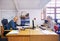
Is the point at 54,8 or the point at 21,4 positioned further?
the point at 54,8

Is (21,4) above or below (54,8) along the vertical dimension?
above

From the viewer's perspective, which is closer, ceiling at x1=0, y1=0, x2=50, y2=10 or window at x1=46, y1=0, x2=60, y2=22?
ceiling at x1=0, y1=0, x2=50, y2=10

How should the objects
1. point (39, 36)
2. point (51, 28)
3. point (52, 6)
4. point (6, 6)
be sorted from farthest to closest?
point (52, 6) → point (6, 6) → point (51, 28) → point (39, 36)

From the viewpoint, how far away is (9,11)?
8.63 m

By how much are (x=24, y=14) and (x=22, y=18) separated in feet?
0.98

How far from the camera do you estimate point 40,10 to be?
28.7 ft

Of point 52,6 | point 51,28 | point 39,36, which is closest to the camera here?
point 39,36

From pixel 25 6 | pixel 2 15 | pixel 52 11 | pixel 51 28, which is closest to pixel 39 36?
pixel 51 28

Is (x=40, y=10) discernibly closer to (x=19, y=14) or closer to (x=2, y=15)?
(x=19, y=14)

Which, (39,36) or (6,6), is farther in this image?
(6,6)

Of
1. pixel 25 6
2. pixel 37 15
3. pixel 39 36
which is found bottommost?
pixel 39 36

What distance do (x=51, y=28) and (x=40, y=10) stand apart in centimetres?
476

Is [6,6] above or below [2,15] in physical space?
above

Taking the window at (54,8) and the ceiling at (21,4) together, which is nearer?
the ceiling at (21,4)
